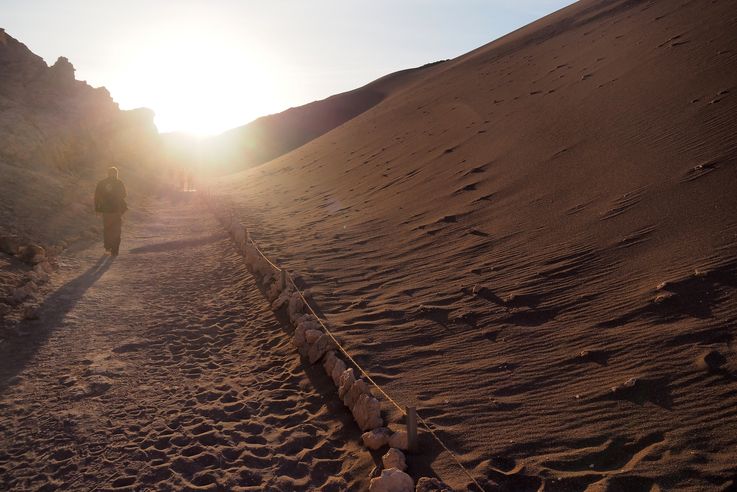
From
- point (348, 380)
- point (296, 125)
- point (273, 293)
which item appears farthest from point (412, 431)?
point (296, 125)

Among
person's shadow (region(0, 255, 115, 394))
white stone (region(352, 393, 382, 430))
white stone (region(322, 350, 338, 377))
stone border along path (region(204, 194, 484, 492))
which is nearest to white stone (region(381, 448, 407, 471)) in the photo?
stone border along path (region(204, 194, 484, 492))

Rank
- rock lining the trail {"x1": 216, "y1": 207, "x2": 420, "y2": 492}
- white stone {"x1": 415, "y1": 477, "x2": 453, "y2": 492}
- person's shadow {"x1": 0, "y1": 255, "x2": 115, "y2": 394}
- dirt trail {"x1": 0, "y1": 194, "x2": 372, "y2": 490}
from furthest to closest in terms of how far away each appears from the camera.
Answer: person's shadow {"x1": 0, "y1": 255, "x2": 115, "y2": 394}, dirt trail {"x1": 0, "y1": 194, "x2": 372, "y2": 490}, rock lining the trail {"x1": 216, "y1": 207, "x2": 420, "y2": 492}, white stone {"x1": 415, "y1": 477, "x2": 453, "y2": 492}

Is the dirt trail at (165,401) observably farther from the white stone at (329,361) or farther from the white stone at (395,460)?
the white stone at (395,460)

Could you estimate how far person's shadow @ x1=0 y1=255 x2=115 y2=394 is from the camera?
17.3 ft

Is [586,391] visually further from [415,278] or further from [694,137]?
[694,137]

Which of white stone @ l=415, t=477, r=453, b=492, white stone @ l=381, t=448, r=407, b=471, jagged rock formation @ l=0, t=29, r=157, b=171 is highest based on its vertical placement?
jagged rock formation @ l=0, t=29, r=157, b=171

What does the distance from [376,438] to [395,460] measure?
0.33m

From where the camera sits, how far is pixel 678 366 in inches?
155

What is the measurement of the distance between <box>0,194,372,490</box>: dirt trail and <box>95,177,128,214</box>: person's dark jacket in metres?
2.23

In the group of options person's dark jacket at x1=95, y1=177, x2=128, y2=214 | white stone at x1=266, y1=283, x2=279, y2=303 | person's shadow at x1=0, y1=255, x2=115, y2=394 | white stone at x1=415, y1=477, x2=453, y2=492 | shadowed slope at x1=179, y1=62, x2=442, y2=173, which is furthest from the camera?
shadowed slope at x1=179, y1=62, x2=442, y2=173

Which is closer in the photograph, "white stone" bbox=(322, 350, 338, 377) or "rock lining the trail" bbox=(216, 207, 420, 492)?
"rock lining the trail" bbox=(216, 207, 420, 492)

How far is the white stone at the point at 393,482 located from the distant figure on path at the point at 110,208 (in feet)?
28.1

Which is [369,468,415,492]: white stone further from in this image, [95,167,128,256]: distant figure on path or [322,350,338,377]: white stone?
[95,167,128,256]: distant figure on path

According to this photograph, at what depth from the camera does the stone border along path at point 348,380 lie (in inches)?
130
